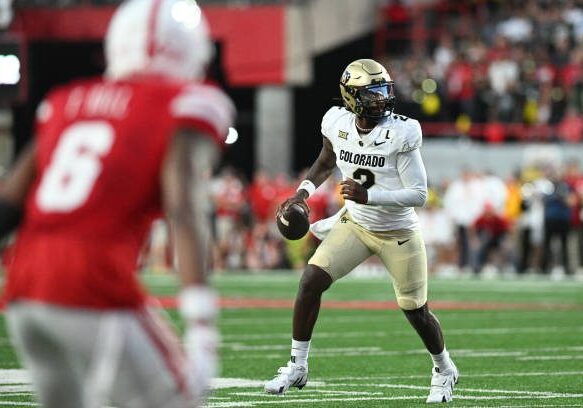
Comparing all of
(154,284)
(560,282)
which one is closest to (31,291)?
(154,284)

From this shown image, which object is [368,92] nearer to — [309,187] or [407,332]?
[309,187]

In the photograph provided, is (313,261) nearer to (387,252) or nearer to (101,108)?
(387,252)

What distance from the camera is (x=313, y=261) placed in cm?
773

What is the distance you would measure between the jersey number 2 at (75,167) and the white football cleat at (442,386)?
4164 mm

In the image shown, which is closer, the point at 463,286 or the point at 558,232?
the point at 463,286

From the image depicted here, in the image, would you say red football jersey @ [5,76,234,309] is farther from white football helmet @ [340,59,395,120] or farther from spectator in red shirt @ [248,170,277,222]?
spectator in red shirt @ [248,170,277,222]

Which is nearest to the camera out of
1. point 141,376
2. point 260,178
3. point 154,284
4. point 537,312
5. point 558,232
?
point 141,376

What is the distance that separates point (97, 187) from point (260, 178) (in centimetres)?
1977

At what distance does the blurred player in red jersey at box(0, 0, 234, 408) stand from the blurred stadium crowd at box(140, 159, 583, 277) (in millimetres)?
17445

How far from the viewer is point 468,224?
21719mm

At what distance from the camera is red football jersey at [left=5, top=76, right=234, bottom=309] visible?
3.51 metres

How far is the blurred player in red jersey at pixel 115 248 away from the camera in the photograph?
3484mm

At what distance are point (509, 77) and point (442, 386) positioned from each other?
54.7ft

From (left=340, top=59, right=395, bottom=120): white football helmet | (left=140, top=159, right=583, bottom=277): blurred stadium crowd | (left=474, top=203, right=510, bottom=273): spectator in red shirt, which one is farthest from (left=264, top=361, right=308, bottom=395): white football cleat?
(left=474, top=203, right=510, bottom=273): spectator in red shirt
